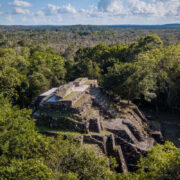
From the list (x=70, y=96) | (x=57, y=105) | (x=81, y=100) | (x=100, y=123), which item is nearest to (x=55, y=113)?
(x=57, y=105)

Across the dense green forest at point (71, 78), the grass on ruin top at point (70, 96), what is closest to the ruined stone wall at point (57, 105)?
the grass on ruin top at point (70, 96)

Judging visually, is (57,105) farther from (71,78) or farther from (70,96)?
(71,78)

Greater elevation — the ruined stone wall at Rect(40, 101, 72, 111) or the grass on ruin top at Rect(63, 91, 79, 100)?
the grass on ruin top at Rect(63, 91, 79, 100)

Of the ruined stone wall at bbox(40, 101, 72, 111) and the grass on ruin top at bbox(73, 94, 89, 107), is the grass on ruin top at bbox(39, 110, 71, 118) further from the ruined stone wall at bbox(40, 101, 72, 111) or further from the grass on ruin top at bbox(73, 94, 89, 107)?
the grass on ruin top at bbox(73, 94, 89, 107)

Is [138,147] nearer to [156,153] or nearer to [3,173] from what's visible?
[156,153]

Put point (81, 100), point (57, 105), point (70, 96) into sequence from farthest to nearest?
point (81, 100)
point (70, 96)
point (57, 105)

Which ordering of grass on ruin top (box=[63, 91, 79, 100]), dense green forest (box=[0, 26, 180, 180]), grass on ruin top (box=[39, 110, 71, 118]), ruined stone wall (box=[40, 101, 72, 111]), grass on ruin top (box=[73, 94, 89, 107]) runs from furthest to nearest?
1. grass on ruin top (box=[63, 91, 79, 100])
2. grass on ruin top (box=[73, 94, 89, 107])
3. ruined stone wall (box=[40, 101, 72, 111])
4. grass on ruin top (box=[39, 110, 71, 118])
5. dense green forest (box=[0, 26, 180, 180])

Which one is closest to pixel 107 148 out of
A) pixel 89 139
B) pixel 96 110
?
pixel 89 139

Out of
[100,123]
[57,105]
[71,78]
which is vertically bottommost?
[100,123]

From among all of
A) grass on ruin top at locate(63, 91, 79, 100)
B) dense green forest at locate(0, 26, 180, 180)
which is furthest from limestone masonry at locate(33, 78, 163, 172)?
dense green forest at locate(0, 26, 180, 180)
